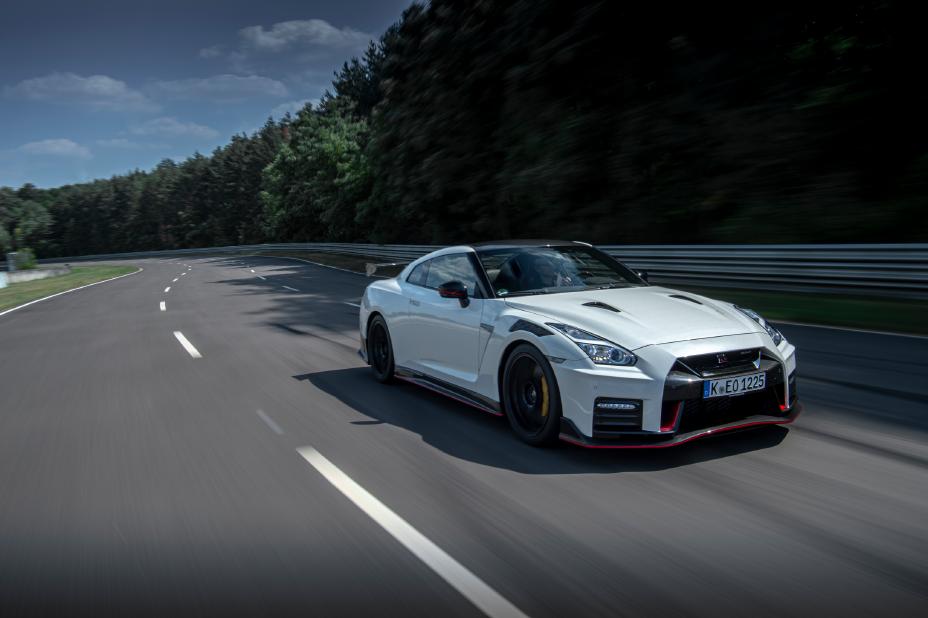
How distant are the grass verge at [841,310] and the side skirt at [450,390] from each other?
3.95 metres

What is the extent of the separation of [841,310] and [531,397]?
24.9 feet

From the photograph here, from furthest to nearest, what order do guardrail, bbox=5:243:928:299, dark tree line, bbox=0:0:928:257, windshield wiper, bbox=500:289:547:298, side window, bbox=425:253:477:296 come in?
dark tree line, bbox=0:0:928:257 < guardrail, bbox=5:243:928:299 < side window, bbox=425:253:477:296 < windshield wiper, bbox=500:289:547:298

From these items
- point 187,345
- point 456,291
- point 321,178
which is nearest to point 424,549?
point 456,291

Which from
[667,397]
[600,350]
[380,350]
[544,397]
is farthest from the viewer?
[380,350]

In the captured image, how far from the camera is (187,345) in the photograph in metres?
10.7

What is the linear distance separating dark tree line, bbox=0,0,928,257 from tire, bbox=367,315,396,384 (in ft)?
33.5

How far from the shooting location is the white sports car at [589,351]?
4355 millimetres

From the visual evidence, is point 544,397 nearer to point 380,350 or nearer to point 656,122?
point 380,350

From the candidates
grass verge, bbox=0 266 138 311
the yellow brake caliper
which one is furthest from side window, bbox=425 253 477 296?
grass verge, bbox=0 266 138 311

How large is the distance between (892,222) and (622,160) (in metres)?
7.35

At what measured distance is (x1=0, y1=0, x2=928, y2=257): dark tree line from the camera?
1479 cm

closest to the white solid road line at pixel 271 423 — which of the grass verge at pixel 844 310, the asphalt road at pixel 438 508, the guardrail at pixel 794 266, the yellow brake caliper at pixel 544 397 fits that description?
the asphalt road at pixel 438 508

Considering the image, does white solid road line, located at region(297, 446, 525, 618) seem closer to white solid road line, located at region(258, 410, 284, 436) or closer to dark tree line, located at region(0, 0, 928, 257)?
white solid road line, located at region(258, 410, 284, 436)

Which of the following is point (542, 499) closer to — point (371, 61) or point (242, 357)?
point (242, 357)
